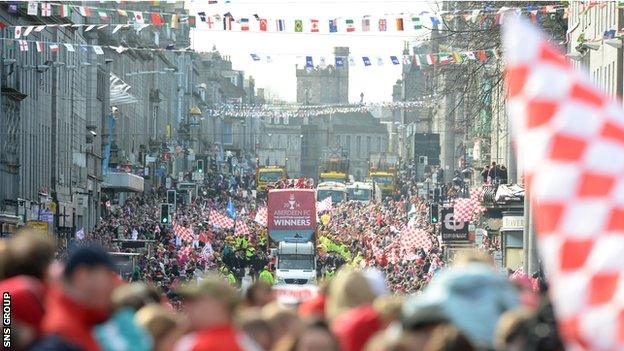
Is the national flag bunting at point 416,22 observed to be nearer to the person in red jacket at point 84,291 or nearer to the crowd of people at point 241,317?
the crowd of people at point 241,317

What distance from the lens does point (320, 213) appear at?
A: 11156cm

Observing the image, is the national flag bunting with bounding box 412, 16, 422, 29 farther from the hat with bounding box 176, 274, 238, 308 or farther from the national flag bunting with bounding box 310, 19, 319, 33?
the hat with bounding box 176, 274, 238, 308

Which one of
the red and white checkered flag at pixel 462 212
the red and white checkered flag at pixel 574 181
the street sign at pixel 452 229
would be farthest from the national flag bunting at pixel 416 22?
the red and white checkered flag at pixel 574 181

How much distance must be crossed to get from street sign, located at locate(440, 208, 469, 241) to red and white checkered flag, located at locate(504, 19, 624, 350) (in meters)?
55.3

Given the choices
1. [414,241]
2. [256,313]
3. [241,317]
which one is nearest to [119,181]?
[414,241]

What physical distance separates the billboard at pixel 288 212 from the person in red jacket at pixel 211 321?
62.6 metres

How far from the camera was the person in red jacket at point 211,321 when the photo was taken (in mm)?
8484

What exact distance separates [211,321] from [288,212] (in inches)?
2507

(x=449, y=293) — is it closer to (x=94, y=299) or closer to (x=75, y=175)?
(x=94, y=299)

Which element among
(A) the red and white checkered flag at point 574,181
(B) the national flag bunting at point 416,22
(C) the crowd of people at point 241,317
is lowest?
(C) the crowd of people at point 241,317

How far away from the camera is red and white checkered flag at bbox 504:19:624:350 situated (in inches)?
270

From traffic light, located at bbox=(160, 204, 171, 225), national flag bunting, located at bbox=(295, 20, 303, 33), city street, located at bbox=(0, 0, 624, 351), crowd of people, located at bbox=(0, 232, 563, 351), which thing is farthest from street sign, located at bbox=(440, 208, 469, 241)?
crowd of people, located at bbox=(0, 232, 563, 351)

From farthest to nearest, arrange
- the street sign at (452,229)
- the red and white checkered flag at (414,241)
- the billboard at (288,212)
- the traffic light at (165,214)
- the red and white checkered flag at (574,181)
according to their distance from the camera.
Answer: the billboard at (288,212) → the traffic light at (165,214) → the street sign at (452,229) → the red and white checkered flag at (414,241) → the red and white checkered flag at (574,181)

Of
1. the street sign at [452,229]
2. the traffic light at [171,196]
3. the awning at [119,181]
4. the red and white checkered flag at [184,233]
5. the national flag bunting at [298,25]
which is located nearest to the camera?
the national flag bunting at [298,25]
